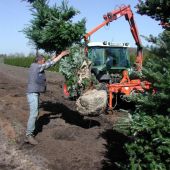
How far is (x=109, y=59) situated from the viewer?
15695 millimetres

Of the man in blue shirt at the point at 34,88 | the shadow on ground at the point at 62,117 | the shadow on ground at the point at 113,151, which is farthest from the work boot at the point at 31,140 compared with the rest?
the shadow on ground at the point at 113,151

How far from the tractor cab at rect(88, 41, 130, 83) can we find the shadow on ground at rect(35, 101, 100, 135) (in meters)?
1.84

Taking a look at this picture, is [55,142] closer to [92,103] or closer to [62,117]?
[92,103]

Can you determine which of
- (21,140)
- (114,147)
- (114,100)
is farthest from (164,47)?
(114,100)

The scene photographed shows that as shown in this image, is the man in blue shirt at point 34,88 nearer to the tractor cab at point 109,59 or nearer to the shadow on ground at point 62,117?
the shadow on ground at point 62,117

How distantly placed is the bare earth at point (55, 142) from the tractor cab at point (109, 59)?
1.85m

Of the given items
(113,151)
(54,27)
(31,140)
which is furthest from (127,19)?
(113,151)

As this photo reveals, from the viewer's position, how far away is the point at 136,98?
5.71 m

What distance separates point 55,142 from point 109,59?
6.60 metres

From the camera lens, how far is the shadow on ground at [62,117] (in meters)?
11.7

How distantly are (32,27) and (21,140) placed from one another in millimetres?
3440

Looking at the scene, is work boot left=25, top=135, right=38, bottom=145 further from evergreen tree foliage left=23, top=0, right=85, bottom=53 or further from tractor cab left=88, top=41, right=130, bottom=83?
tractor cab left=88, top=41, right=130, bottom=83

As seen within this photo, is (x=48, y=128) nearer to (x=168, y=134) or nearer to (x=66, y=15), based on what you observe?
(x=66, y=15)

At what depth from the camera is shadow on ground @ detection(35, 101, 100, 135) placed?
11.7m
